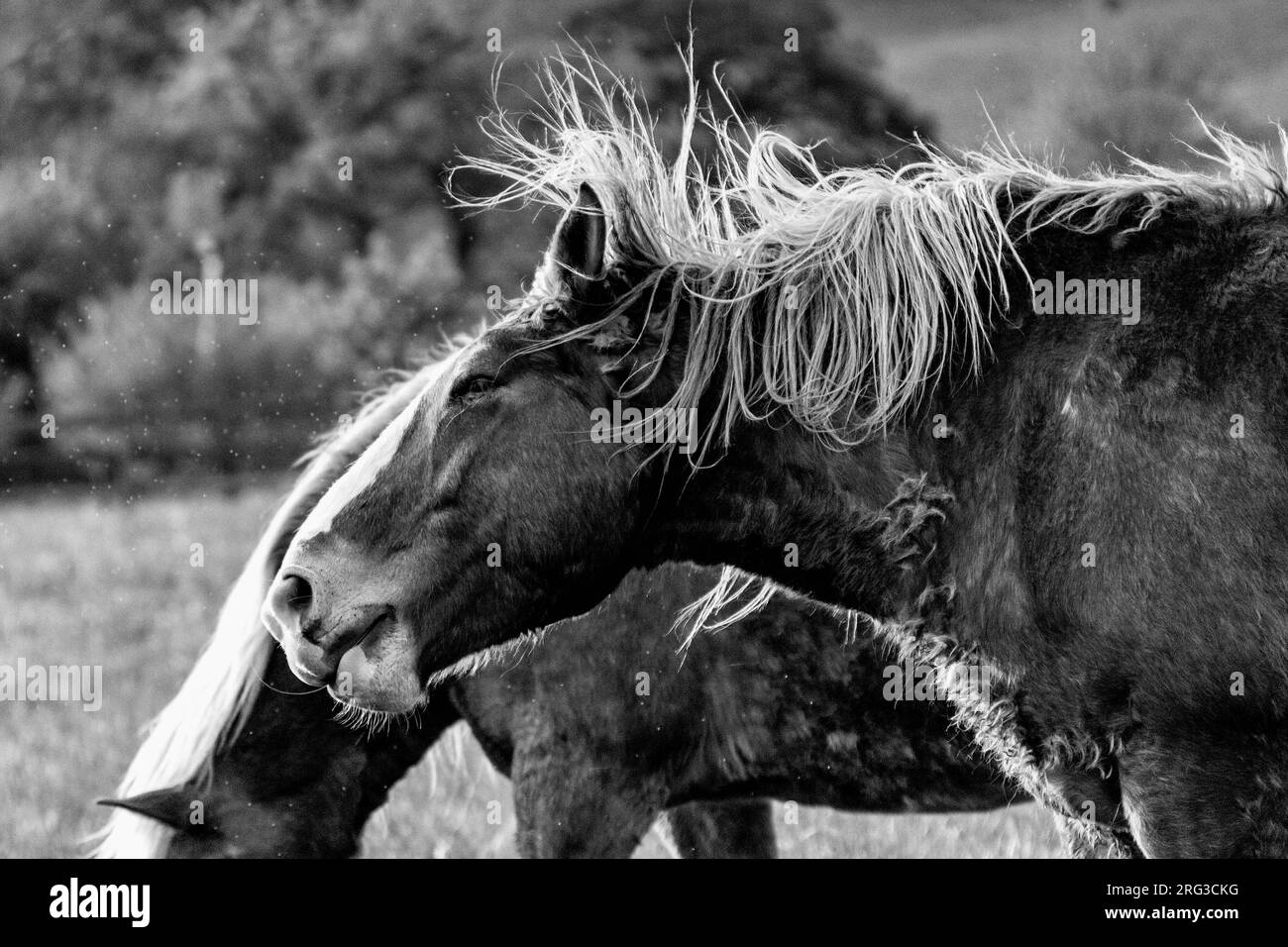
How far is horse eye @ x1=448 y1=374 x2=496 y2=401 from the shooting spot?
3.46 meters

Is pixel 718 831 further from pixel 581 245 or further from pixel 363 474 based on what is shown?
pixel 581 245

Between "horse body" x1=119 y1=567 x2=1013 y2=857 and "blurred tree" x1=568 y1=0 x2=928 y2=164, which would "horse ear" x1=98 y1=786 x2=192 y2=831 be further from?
"blurred tree" x1=568 y1=0 x2=928 y2=164

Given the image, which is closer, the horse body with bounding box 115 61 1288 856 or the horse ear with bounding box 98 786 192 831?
the horse body with bounding box 115 61 1288 856

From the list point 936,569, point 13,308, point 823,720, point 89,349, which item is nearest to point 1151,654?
point 936,569

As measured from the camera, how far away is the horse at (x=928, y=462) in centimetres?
315

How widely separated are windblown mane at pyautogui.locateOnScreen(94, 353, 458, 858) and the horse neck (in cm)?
127

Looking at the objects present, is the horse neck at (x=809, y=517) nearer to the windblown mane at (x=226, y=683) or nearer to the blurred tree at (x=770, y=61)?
the windblown mane at (x=226, y=683)

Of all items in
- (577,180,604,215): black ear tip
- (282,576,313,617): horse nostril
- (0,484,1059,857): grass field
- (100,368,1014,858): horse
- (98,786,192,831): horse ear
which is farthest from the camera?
(0,484,1059,857): grass field

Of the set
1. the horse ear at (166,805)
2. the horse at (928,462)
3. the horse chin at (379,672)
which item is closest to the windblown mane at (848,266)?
the horse at (928,462)

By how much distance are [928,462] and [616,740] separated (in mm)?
1629

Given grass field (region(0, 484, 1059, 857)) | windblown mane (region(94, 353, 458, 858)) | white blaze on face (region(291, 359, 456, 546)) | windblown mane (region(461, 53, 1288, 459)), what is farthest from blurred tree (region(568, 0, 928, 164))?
white blaze on face (region(291, 359, 456, 546))

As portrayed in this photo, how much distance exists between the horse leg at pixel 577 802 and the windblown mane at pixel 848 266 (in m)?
1.43

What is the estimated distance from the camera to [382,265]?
2433 centimetres

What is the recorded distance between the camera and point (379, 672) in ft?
11.0
